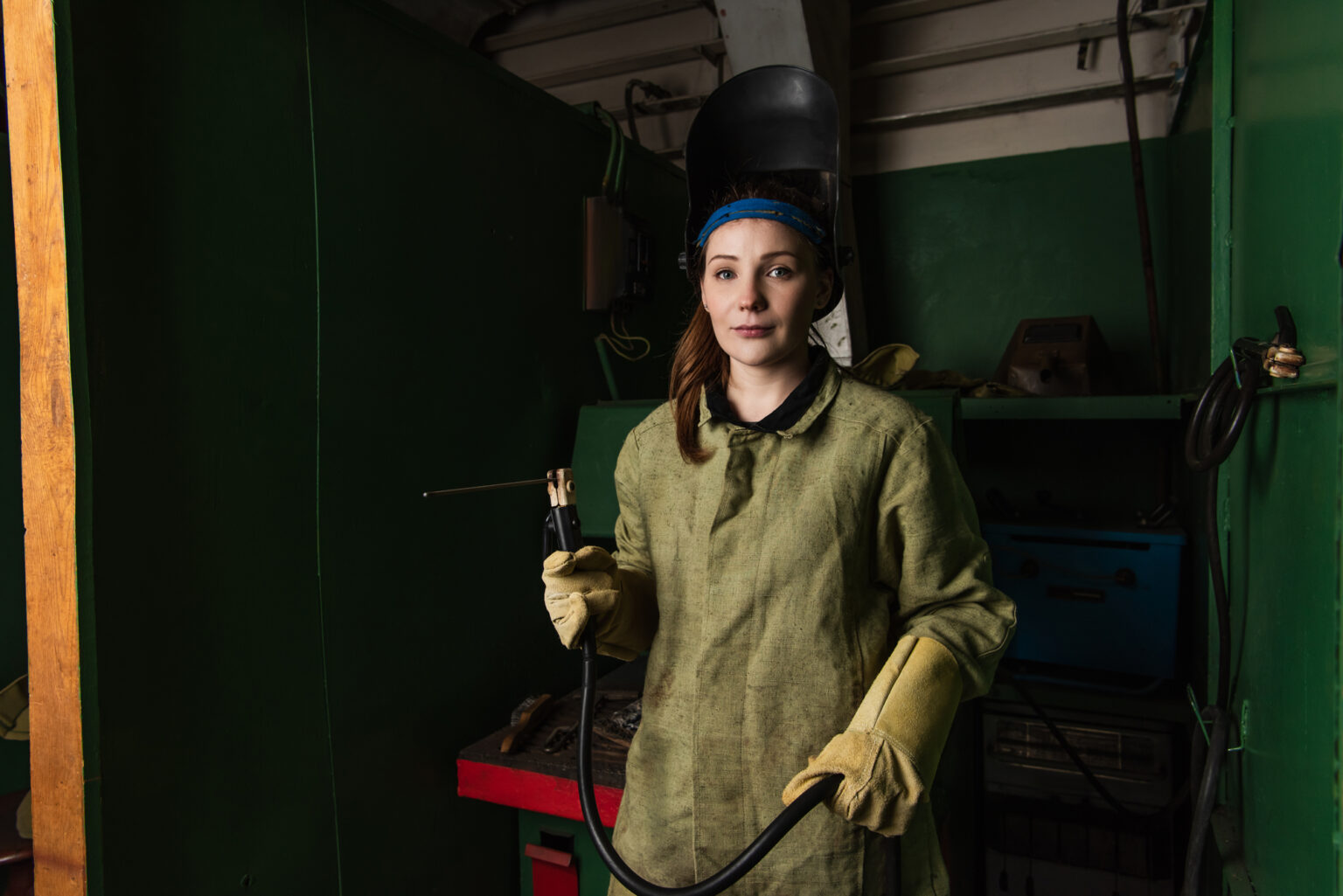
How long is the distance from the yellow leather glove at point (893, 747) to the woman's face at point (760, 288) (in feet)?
1.36

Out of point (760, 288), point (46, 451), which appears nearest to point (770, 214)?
point (760, 288)

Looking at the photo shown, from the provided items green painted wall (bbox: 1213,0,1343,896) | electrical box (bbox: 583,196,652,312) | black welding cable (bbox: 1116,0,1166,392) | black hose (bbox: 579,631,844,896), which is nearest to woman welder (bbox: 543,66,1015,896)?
black hose (bbox: 579,631,844,896)

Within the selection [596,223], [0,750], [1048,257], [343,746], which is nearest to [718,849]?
[343,746]

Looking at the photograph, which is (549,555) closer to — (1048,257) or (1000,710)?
(1000,710)

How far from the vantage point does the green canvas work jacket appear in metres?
1.03

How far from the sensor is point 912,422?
1062 mm

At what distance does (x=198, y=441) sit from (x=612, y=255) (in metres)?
1.17

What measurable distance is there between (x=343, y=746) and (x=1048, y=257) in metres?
2.45

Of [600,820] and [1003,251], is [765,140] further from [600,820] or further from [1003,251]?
[1003,251]

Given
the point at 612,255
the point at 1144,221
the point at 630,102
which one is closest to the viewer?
the point at 612,255

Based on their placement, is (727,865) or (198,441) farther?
(198,441)

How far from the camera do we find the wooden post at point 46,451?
1020mm

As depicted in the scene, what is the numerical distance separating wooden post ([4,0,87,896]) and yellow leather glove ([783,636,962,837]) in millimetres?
912

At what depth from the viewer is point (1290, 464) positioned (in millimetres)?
896
